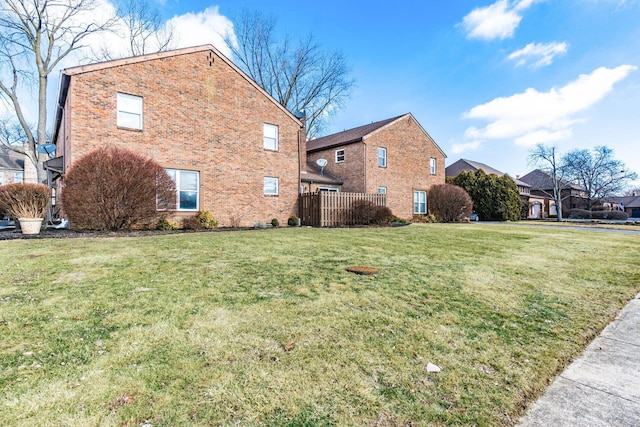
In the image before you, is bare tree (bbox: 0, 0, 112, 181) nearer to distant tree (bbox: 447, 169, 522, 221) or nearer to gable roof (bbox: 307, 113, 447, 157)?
gable roof (bbox: 307, 113, 447, 157)

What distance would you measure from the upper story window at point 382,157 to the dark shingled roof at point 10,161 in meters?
38.5

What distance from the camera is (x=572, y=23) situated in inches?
547

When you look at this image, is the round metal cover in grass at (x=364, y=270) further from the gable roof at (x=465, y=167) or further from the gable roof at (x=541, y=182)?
the gable roof at (x=541, y=182)

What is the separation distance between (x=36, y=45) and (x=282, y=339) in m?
25.9

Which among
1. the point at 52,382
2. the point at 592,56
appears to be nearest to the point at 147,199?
the point at 52,382

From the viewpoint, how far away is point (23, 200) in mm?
9273

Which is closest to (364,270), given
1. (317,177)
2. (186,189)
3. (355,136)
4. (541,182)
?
(186,189)

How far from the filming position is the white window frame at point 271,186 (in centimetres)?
1565

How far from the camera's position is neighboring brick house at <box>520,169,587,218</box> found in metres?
46.3

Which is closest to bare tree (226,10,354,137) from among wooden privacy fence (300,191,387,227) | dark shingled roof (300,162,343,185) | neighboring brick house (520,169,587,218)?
dark shingled roof (300,162,343,185)

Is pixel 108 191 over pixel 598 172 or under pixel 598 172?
under

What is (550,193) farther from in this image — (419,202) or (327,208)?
(327,208)

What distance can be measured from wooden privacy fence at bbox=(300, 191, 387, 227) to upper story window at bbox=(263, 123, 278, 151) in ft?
10.1

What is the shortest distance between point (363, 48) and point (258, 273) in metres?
19.3
